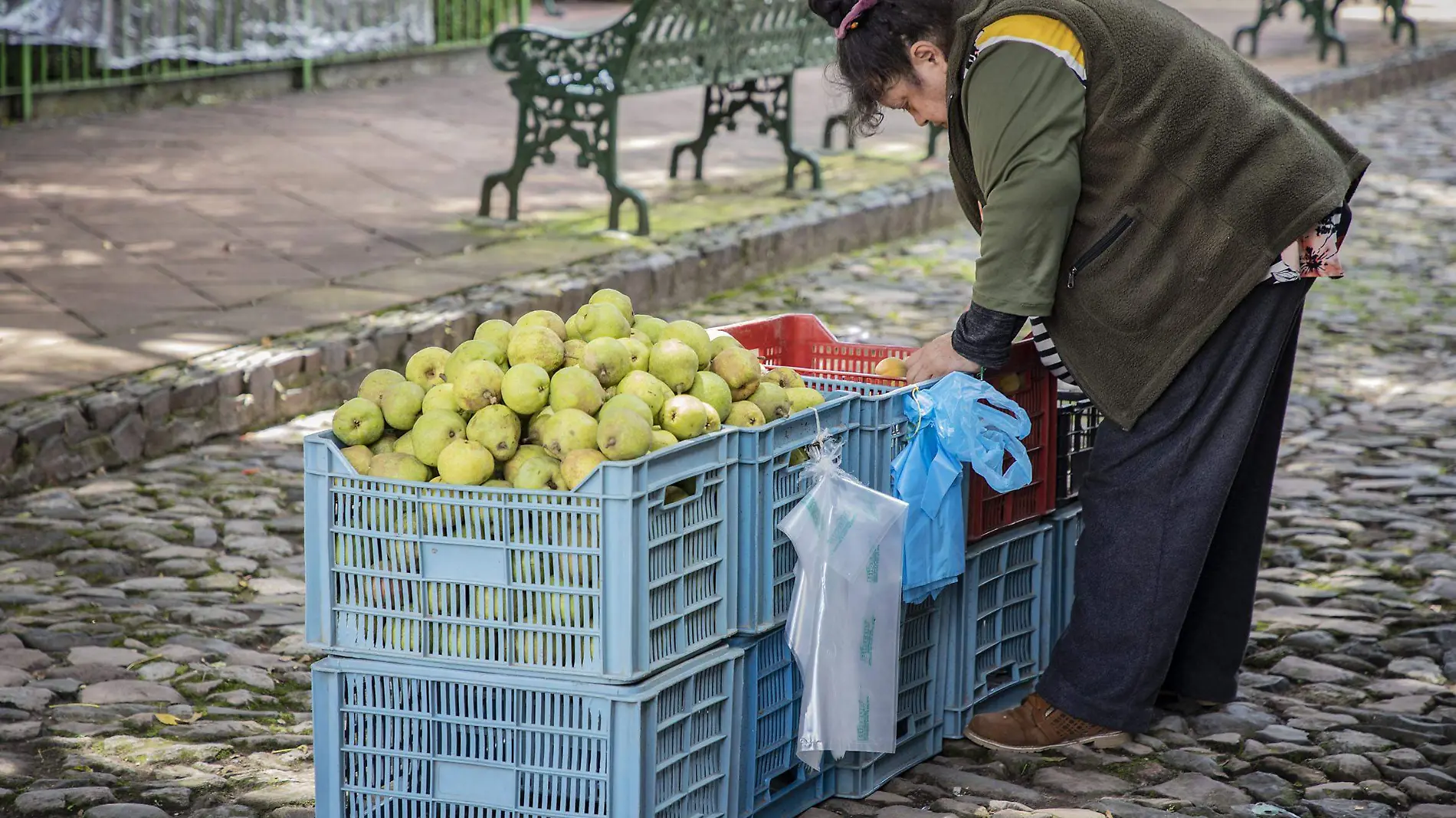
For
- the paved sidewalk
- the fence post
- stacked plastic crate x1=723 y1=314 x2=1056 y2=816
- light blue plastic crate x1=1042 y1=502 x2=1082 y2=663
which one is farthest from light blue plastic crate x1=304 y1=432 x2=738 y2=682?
the fence post

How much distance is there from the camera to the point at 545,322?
10.2ft

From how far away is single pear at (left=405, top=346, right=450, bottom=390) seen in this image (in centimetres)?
312

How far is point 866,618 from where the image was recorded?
3031mm

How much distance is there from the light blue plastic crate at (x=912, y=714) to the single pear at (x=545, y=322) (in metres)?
0.86

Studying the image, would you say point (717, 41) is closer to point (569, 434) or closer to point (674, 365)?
point (674, 365)

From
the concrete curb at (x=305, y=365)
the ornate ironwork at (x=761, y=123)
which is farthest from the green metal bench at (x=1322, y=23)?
the concrete curb at (x=305, y=365)

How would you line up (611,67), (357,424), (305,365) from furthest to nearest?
(611,67), (305,365), (357,424)

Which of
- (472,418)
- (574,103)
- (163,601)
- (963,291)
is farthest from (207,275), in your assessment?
(472,418)

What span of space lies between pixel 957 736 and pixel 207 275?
4.30 m

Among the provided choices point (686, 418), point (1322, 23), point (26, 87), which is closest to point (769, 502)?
point (686, 418)

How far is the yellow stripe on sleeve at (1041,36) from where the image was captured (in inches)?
119

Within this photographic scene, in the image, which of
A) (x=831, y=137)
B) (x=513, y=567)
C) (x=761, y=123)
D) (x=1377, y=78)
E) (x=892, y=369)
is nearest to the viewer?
(x=513, y=567)

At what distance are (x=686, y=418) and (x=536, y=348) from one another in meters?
0.32

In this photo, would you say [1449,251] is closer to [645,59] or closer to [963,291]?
[963,291]
